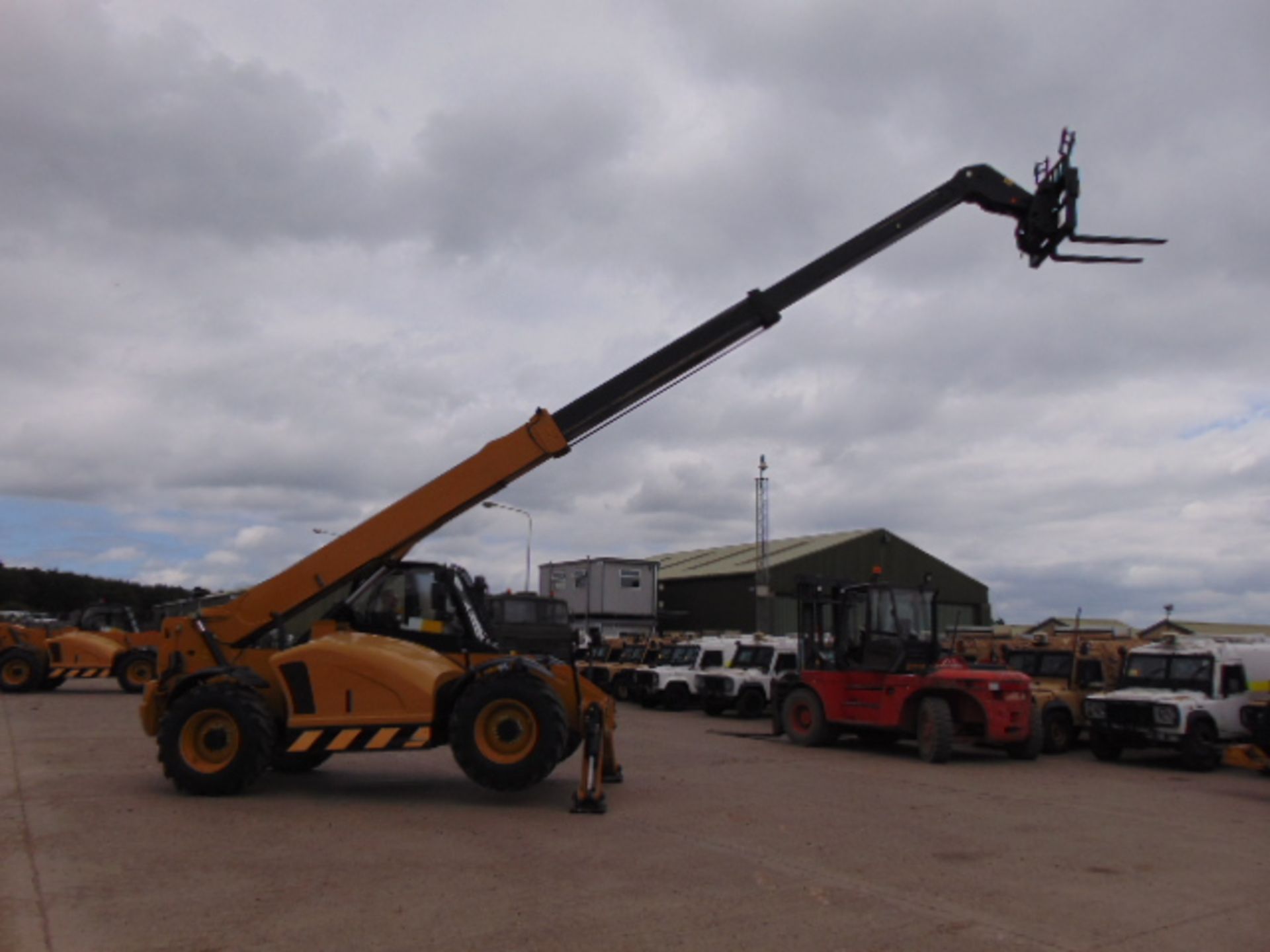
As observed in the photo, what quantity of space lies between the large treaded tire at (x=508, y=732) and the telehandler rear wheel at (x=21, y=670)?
65.1ft

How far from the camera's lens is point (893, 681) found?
15828 millimetres

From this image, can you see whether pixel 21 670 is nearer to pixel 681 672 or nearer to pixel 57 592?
pixel 681 672

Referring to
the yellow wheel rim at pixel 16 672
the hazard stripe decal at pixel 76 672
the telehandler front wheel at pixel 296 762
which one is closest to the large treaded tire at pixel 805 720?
the telehandler front wheel at pixel 296 762

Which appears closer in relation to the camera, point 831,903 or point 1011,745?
point 831,903

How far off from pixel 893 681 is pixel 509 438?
7.69m

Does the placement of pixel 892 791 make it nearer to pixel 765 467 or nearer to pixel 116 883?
pixel 116 883

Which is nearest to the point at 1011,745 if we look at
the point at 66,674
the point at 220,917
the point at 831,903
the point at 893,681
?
the point at 893,681

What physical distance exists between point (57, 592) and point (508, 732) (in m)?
102

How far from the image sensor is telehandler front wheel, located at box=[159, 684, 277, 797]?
33.4 feet

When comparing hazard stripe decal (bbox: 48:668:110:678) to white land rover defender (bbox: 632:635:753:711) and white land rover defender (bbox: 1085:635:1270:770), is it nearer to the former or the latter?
white land rover defender (bbox: 632:635:753:711)

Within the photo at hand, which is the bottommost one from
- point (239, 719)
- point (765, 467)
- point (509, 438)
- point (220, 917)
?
point (220, 917)

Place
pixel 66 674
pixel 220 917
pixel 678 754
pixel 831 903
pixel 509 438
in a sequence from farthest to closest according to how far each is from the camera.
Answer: pixel 66 674 < pixel 678 754 < pixel 509 438 < pixel 831 903 < pixel 220 917

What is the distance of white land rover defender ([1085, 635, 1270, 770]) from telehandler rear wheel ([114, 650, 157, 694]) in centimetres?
2157

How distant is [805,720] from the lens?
1722 cm
